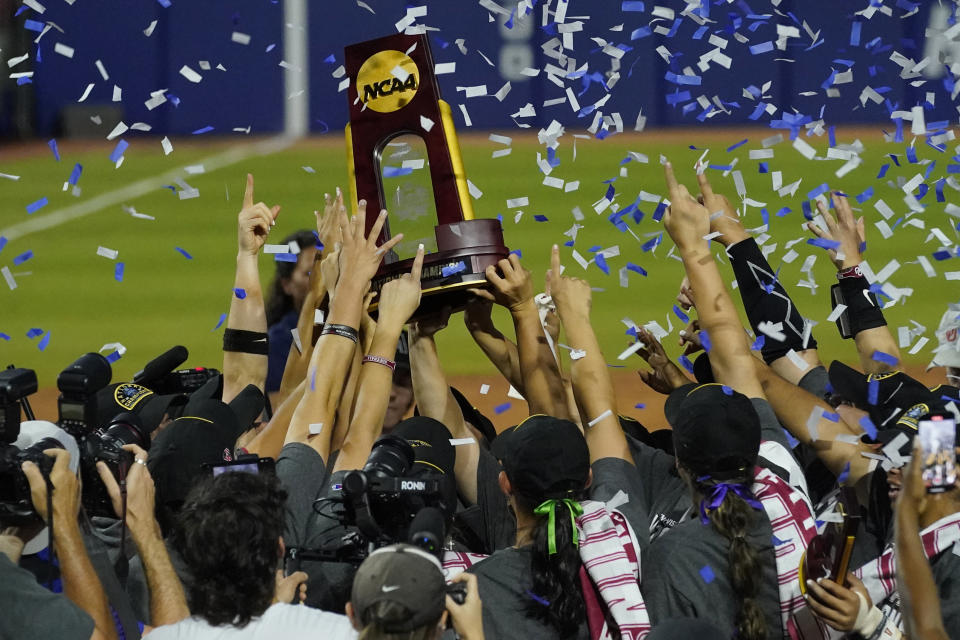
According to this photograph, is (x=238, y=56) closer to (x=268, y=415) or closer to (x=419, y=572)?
(x=268, y=415)

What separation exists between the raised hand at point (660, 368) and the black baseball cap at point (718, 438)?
3.62ft

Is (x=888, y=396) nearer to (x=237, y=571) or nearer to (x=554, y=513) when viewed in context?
(x=554, y=513)

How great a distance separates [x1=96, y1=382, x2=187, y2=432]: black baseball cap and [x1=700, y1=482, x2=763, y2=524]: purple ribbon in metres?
1.68

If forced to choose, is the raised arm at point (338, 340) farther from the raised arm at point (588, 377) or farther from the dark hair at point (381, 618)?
the dark hair at point (381, 618)

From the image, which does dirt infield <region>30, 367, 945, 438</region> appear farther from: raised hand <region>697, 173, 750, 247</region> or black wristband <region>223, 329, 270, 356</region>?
raised hand <region>697, 173, 750, 247</region>

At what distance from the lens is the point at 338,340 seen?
3080 mm

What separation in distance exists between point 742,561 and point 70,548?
4.49ft

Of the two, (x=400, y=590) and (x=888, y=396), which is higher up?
(x=400, y=590)

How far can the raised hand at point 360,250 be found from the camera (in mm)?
3186

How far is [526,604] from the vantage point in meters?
2.43

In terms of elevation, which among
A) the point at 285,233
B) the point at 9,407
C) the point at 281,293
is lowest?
the point at 285,233

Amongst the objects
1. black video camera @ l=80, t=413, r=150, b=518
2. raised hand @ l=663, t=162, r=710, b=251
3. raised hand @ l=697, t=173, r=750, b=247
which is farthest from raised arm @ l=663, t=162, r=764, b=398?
black video camera @ l=80, t=413, r=150, b=518

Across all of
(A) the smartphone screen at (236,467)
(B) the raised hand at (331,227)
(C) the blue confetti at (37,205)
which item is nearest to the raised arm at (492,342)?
(B) the raised hand at (331,227)

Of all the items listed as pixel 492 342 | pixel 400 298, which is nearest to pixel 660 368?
pixel 492 342
